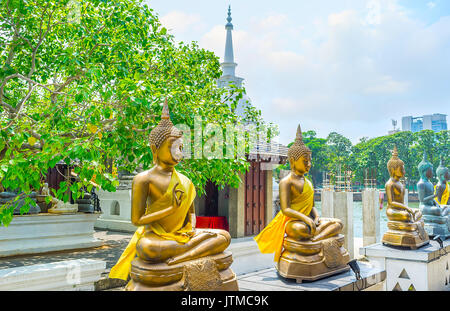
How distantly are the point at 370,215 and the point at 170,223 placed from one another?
8.86 meters

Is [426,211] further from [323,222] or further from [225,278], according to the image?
[225,278]

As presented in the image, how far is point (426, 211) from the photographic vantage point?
352 inches

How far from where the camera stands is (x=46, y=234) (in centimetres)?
1014

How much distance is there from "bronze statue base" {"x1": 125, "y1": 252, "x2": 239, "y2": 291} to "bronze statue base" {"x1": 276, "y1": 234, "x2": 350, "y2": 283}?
4.54 feet

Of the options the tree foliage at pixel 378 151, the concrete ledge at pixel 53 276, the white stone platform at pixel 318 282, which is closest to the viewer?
the white stone platform at pixel 318 282

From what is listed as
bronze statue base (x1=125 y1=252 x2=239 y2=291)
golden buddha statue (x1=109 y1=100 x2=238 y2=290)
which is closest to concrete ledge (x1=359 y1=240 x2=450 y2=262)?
golden buddha statue (x1=109 y1=100 x2=238 y2=290)

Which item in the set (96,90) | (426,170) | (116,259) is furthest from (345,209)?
(96,90)

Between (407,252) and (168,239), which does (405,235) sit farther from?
(168,239)

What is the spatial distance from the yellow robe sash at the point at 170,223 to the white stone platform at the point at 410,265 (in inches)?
177

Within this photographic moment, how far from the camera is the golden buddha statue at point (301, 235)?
472 cm

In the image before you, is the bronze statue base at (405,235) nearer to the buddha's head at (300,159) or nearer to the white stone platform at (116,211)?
the buddha's head at (300,159)

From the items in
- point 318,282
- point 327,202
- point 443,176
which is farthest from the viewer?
point 327,202

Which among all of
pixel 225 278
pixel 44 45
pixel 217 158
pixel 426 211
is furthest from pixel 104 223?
pixel 225 278

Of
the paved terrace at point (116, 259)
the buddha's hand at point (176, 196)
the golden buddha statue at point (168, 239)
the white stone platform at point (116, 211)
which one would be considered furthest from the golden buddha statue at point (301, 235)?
the white stone platform at point (116, 211)
